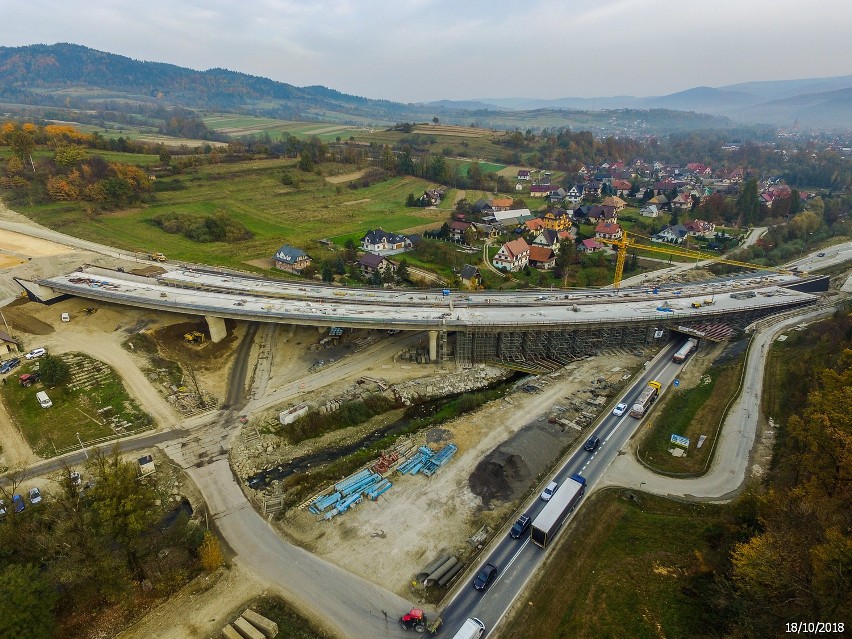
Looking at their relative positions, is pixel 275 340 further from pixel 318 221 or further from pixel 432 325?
pixel 318 221

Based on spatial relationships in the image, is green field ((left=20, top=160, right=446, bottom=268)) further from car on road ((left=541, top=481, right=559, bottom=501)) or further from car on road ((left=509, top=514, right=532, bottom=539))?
car on road ((left=509, top=514, right=532, bottom=539))

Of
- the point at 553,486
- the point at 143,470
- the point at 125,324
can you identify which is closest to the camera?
the point at 553,486

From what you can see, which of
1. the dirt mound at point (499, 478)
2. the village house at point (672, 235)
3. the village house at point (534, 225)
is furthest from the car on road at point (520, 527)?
the village house at point (672, 235)

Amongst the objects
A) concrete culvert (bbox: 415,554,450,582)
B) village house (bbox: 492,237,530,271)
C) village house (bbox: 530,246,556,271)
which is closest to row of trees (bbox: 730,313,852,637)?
concrete culvert (bbox: 415,554,450,582)

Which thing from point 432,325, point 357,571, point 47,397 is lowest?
point 357,571

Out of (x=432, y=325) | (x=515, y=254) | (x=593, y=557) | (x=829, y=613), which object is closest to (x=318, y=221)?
(x=515, y=254)

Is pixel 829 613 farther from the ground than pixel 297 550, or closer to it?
farther from the ground
